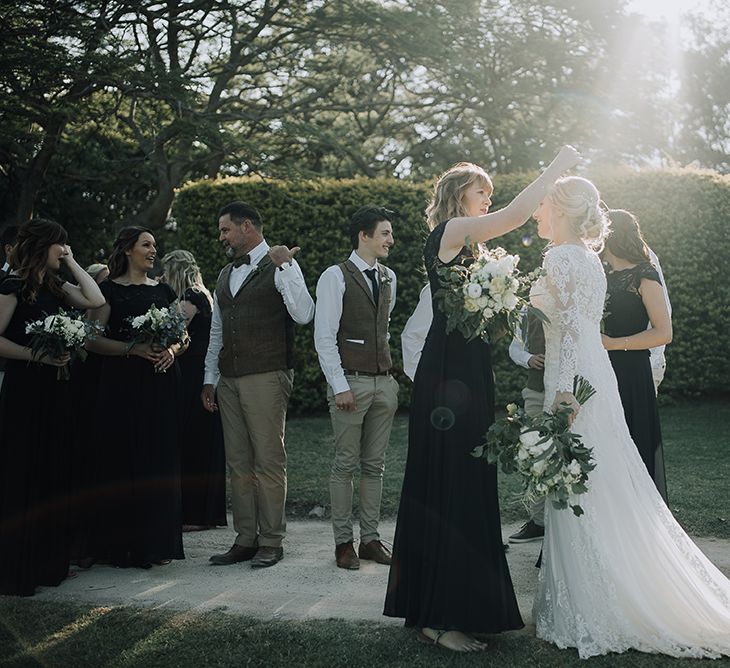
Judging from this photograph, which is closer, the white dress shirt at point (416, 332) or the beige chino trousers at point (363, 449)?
the white dress shirt at point (416, 332)

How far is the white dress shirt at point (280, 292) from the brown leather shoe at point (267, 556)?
1262mm

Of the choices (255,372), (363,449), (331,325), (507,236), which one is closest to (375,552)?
(363,449)

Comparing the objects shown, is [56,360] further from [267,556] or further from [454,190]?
[454,190]

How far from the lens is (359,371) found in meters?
5.95

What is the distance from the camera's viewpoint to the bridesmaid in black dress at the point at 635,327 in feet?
17.0

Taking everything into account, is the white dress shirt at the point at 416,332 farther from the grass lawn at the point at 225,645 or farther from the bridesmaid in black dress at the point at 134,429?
the bridesmaid in black dress at the point at 134,429

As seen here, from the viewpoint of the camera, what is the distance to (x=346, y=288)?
235 inches

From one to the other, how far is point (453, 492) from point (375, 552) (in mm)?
1926

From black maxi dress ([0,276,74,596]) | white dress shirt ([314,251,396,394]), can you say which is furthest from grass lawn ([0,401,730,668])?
white dress shirt ([314,251,396,394])

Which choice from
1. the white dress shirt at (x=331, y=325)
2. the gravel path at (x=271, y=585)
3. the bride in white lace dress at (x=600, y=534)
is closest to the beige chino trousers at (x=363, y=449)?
the white dress shirt at (x=331, y=325)

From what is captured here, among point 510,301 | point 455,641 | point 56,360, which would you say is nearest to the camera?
point 510,301

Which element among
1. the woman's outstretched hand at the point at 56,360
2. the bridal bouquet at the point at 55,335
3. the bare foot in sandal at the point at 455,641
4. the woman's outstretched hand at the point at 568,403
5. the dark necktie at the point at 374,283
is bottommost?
the bare foot in sandal at the point at 455,641

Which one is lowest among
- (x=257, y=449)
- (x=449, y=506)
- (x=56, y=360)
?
(x=449, y=506)

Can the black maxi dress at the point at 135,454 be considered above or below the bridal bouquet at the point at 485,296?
below
